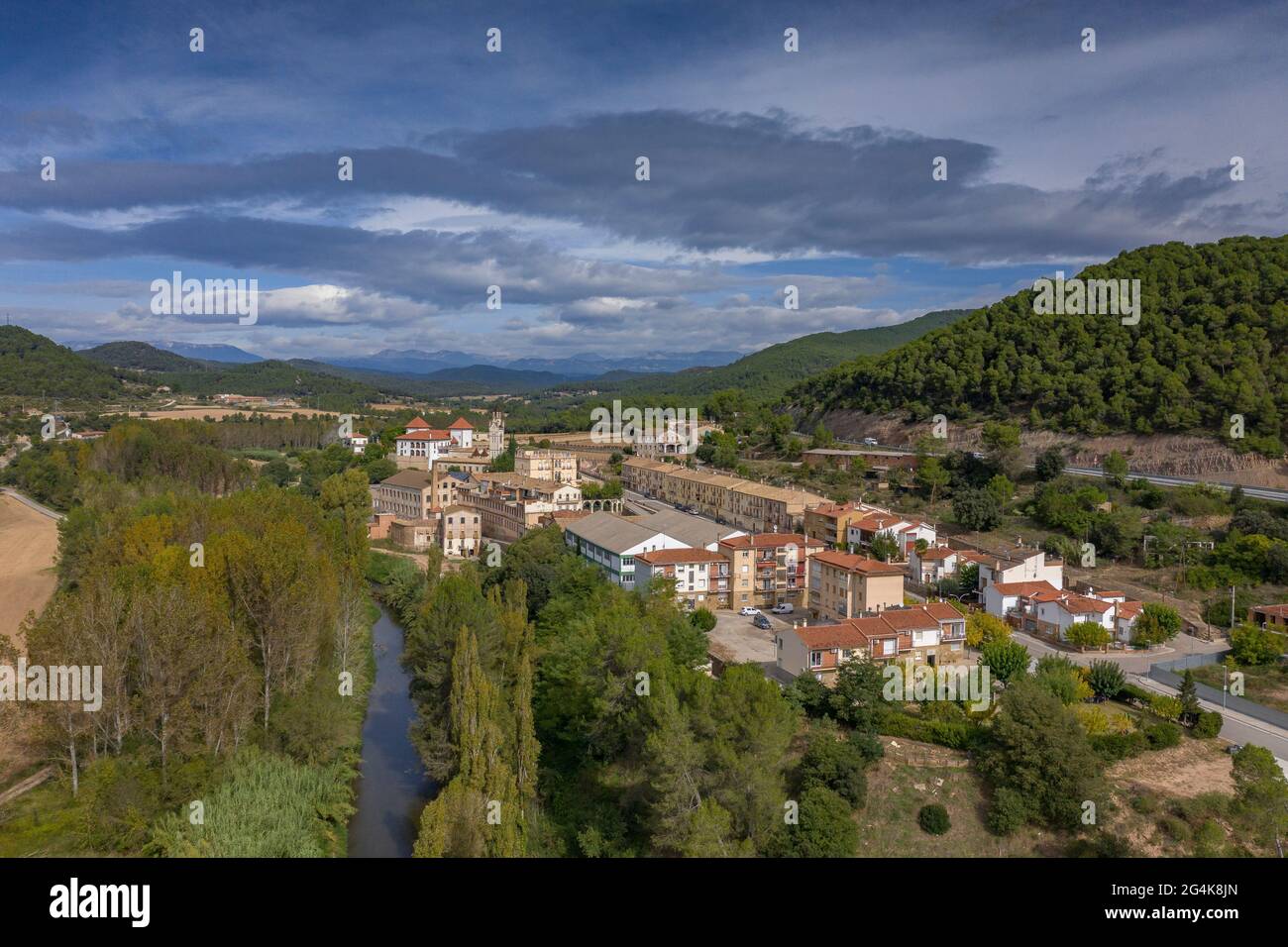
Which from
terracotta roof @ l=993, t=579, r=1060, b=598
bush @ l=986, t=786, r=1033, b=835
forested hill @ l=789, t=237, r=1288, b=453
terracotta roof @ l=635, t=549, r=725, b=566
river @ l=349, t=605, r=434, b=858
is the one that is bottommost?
river @ l=349, t=605, r=434, b=858

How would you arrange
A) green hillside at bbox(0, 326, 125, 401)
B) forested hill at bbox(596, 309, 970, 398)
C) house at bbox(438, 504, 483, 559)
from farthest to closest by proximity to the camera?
forested hill at bbox(596, 309, 970, 398), green hillside at bbox(0, 326, 125, 401), house at bbox(438, 504, 483, 559)

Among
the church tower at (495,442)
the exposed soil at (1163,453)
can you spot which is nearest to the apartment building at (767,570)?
the exposed soil at (1163,453)

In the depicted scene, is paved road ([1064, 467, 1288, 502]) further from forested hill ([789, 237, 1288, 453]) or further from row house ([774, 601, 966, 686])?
row house ([774, 601, 966, 686])
